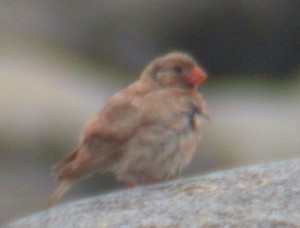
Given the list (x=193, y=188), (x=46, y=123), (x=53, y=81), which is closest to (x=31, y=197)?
(x=46, y=123)

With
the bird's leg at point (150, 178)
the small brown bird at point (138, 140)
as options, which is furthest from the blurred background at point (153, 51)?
the bird's leg at point (150, 178)

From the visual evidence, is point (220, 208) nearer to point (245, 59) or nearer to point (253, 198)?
point (253, 198)

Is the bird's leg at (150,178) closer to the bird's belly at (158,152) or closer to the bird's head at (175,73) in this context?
the bird's belly at (158,152)

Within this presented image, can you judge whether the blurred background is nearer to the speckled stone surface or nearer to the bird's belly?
the bird's belly

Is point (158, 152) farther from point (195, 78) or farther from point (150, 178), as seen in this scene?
point (195, 78)

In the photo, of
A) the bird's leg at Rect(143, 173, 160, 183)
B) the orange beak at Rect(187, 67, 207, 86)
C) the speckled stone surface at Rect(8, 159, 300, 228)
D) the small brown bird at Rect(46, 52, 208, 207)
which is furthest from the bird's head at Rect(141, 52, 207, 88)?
the speckled stone surface at Rect(8, 159, 300, 228)
